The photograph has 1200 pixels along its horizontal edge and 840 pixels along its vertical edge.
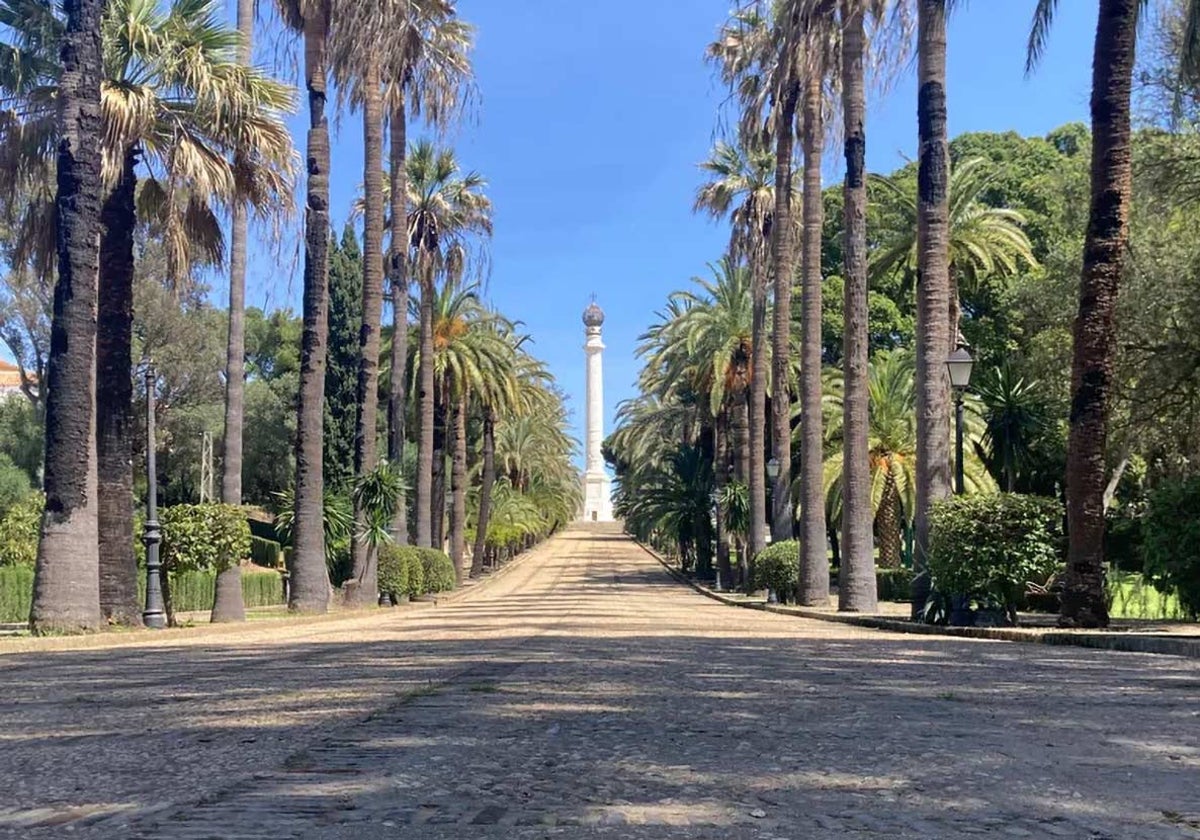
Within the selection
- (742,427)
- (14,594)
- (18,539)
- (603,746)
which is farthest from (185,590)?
(603,746)

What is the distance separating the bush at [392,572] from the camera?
31438 millimetres

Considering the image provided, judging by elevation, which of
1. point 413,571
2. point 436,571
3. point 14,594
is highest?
point 413,571

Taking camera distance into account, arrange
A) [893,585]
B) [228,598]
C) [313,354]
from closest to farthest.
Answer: [228,598], [313,354], [893,585]

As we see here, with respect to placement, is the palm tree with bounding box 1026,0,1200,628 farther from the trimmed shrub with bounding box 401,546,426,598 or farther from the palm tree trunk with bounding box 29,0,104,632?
the trimmed shrub with bounding box 401,546,426,598

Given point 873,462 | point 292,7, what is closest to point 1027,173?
point 873,462

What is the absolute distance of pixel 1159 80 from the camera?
20.6 meters

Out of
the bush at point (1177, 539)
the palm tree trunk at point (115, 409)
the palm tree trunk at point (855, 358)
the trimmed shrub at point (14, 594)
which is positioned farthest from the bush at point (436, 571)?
the bush at point (1177, 539)

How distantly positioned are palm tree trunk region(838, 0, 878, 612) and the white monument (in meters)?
113

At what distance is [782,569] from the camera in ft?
105

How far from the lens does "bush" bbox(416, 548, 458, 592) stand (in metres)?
36.2

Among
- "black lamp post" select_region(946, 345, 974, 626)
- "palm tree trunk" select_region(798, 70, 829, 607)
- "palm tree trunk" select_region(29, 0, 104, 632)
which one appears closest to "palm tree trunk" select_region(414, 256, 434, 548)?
"palm tree trunk" select_region(798, 70, 829, 607)

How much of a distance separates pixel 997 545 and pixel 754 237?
25436mm

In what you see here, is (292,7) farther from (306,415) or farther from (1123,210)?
(1123,210)

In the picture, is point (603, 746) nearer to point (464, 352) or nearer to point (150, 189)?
point (150, 189)
